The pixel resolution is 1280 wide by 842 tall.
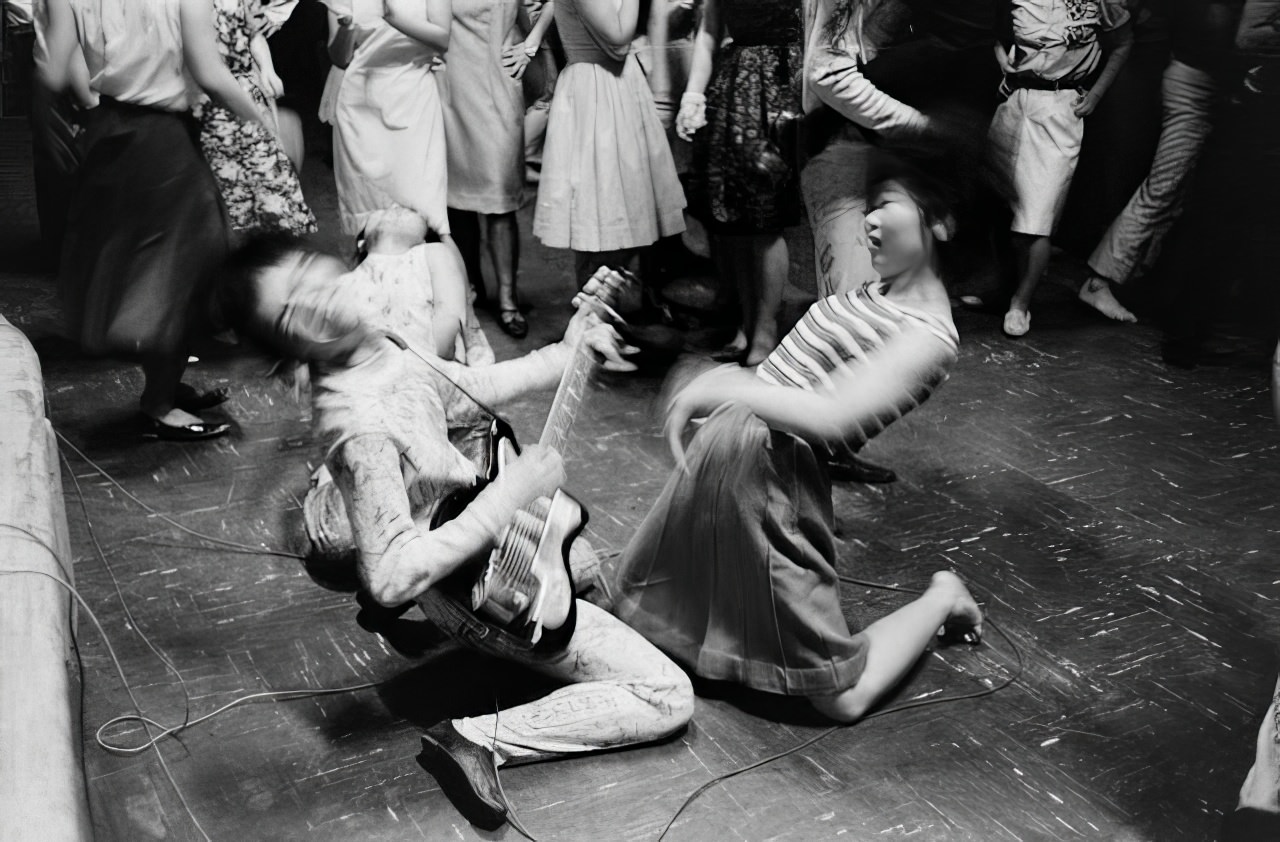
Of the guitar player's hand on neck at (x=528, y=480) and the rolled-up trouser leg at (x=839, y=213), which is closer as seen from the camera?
the guitar player's hand on neck at (x=528, y=480)

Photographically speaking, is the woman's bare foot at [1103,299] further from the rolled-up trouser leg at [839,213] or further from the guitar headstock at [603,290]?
the guitar headstock at [603,290]

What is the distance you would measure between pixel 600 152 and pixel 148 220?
5.06 ft

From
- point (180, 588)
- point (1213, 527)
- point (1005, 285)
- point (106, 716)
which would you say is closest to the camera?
point (106, 716)

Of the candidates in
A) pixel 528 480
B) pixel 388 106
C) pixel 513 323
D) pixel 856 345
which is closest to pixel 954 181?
pixel 856 345

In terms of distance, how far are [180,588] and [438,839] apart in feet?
4.26

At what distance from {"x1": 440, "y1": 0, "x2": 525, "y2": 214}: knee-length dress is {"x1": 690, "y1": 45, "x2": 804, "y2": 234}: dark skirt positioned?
79 cm

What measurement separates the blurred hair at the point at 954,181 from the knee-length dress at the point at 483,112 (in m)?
1.60

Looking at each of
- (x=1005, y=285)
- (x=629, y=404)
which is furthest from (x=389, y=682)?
(x=1005, y=285)

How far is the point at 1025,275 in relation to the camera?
17.2 ft

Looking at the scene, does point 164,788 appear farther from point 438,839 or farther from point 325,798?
point 438,839

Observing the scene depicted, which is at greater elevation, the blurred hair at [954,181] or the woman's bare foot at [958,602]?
the blurred hair at [954,181]

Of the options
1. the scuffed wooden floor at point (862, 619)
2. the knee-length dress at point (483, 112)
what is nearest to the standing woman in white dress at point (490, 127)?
the knee-length dress at point (483, 112)

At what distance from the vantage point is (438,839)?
2629 mm

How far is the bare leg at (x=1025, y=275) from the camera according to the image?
5199 millimetres
